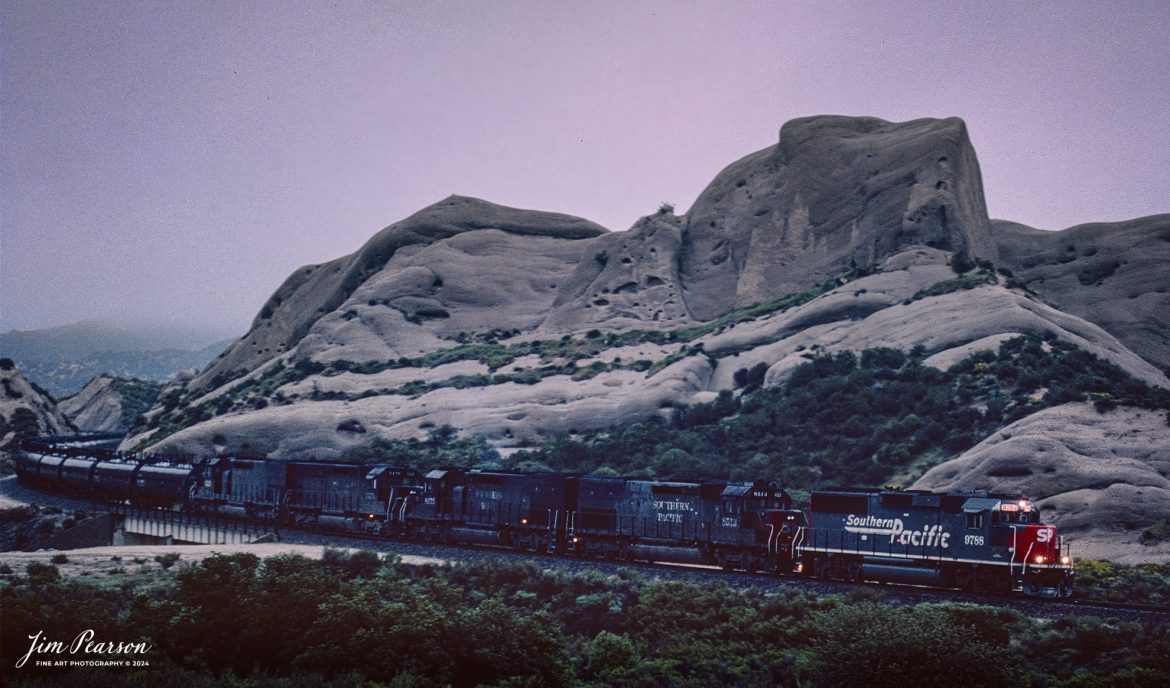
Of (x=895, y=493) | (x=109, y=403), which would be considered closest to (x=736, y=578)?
(x=895, y=493)

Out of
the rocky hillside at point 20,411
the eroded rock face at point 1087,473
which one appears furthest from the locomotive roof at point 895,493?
the rocky hillside at point 20,411

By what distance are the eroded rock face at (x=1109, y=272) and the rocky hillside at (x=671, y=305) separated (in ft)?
0.75

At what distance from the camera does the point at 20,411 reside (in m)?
103

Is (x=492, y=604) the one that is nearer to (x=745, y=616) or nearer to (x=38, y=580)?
(x=745, y=616)

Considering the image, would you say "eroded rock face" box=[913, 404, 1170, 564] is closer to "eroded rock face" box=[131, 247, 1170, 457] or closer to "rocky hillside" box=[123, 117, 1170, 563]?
"rocky hillside" box=[123, 117, 1170, 563]

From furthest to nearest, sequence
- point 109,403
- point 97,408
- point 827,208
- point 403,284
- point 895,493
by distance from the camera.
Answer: point 97,408, point 109,403, point 403,284, point 827,208, point 895,493

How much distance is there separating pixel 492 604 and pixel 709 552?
1222 centimetres

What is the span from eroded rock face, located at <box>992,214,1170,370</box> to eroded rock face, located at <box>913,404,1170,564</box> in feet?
133

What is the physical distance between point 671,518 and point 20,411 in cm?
9596

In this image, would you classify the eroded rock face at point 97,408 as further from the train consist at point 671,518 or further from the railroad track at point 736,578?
the railroad track at point 736,578

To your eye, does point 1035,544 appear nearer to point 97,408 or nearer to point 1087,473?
point 1087,473

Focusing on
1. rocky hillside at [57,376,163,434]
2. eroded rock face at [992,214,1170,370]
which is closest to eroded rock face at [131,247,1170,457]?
eroded rock face at [992,214,1170,370]

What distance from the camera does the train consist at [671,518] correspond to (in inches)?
1075

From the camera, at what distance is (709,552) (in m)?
32.1
